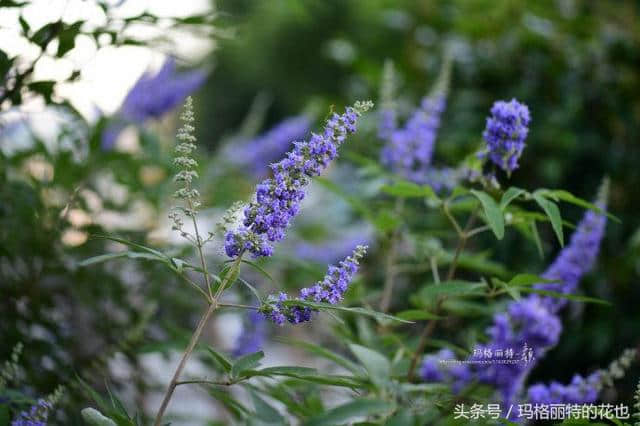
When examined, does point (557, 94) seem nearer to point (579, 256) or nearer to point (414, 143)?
point (414, 143)

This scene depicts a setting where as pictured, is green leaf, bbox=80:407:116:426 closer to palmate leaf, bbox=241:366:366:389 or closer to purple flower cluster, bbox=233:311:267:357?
palmate leaf, bbox=241:366:366:389

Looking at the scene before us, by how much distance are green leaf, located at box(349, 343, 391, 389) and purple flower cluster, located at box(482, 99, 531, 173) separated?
0.56m

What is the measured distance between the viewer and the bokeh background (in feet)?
5.05

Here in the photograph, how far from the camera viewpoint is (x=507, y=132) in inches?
47.8

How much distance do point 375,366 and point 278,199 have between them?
276 mm

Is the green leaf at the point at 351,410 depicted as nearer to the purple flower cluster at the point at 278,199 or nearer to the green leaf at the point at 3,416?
the purple flower cluster at the point at 278,199

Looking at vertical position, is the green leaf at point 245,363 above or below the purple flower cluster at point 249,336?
below

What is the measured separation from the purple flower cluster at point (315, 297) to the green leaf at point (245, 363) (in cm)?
5

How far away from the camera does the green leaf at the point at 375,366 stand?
2.61 feet

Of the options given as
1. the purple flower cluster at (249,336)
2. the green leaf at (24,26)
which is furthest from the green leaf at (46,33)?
the purple flower cluster at (249,336)

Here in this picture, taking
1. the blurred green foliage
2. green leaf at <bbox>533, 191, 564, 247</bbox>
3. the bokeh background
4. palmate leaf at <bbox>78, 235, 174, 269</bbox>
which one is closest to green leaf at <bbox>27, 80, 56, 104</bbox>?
the bokeh background

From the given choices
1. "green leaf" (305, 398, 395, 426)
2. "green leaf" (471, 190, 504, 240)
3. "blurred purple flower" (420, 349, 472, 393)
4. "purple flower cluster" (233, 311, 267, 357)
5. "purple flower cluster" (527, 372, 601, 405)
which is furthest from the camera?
"purple flower cluster" (233, 311, 267, 357)

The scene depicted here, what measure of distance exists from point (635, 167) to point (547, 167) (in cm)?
36

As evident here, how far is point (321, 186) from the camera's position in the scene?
2840 millimetres
